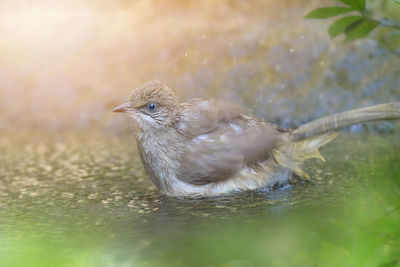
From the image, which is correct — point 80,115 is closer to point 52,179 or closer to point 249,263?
point 52,179

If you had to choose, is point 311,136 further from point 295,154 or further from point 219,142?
point 219,142

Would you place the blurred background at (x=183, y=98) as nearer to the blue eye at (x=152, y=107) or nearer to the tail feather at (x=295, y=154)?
the tail feather at (x=295, y=154)

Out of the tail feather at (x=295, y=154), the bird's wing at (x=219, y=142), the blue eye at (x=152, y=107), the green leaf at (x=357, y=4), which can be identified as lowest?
the tail feather at (x=295, y=154)

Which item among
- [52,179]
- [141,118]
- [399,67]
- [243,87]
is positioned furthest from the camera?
[243,87]

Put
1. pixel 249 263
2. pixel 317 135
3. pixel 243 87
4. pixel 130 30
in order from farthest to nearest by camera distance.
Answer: pixel 130 30 → pixel 243 87 → pixel 317 135 → pixel 249 263

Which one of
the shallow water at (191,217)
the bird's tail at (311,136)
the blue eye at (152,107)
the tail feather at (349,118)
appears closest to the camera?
the shallow water at (191,217)

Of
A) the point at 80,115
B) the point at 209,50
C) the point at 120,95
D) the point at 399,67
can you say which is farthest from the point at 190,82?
the point at 399,67

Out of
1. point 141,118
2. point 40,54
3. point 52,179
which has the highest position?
point 40,54

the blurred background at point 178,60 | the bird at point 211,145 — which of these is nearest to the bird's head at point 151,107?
the bird at point 211,145
